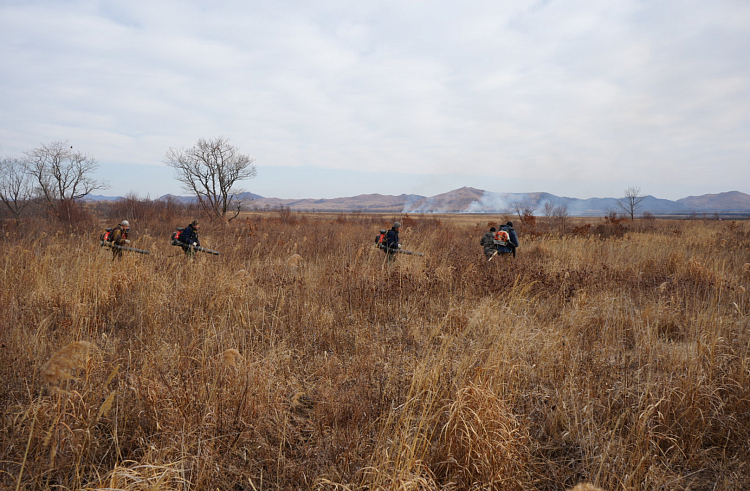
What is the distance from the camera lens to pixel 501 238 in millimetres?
8375

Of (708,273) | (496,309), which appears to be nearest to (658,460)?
(496,309)

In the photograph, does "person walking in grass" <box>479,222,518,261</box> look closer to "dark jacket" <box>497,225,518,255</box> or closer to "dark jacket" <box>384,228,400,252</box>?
"dark jacket" <box>497,225,518,255</box>

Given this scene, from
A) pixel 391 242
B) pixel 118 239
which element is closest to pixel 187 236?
pixel 118 239

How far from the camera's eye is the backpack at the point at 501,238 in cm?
834

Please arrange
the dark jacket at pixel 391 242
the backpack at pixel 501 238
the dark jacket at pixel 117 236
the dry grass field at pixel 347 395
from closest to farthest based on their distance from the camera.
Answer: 1. the dry grass field at pixel 347 395
2. the dark jacket at pixel 391 242
3. the dark jacket at pixel 117 236
4. the backpack at pixel 501 238

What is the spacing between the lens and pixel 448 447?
2.12 m

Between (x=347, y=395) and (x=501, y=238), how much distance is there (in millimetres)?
6726

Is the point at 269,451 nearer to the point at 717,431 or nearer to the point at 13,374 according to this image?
the point at 13,374

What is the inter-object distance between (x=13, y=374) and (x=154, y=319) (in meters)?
1.20

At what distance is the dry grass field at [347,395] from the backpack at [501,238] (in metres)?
3.40

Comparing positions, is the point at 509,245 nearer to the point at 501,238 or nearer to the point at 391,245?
the point at 501,238

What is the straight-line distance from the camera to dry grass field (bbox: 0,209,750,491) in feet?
6.61

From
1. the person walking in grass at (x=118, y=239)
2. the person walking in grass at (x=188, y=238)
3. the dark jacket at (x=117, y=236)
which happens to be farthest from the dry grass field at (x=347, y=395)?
the dark jacket at (x=117, y=236)

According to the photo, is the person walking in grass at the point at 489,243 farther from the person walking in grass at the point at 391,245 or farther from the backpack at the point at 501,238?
the person walking in grass at the point at 391,245
